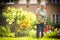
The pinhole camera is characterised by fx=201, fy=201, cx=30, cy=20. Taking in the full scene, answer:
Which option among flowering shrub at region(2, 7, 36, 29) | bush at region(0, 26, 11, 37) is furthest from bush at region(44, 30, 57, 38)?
bush at region(0, 26, 11, 37)

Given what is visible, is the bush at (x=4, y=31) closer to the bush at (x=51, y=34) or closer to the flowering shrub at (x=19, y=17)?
the flowering shrub at (x=19, y=17)

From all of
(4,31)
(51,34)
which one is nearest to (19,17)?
(4,31)

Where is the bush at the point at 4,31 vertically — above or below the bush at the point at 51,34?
above

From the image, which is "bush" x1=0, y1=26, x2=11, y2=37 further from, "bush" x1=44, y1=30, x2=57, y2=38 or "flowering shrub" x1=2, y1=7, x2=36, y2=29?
"bush" x1=44, y1=30, x2=57, y2=38

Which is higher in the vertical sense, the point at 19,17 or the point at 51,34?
the point at 19,17

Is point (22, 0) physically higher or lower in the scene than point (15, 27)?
higher

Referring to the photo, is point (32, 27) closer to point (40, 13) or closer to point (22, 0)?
point (40, 13)

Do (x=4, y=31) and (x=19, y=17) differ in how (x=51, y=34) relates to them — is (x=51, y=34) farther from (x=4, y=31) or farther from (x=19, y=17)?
(x=4, y=31)

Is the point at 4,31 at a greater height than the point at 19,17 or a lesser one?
lesser

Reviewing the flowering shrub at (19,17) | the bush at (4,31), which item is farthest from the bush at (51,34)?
the bush at (4,31)

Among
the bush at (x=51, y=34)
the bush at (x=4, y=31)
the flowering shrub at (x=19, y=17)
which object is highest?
the flowering shrub at (x=19, y=17)

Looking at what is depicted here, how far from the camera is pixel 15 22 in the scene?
2.64 meters

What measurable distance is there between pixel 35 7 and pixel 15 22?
328mm

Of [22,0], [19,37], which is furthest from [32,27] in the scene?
[22,0]
